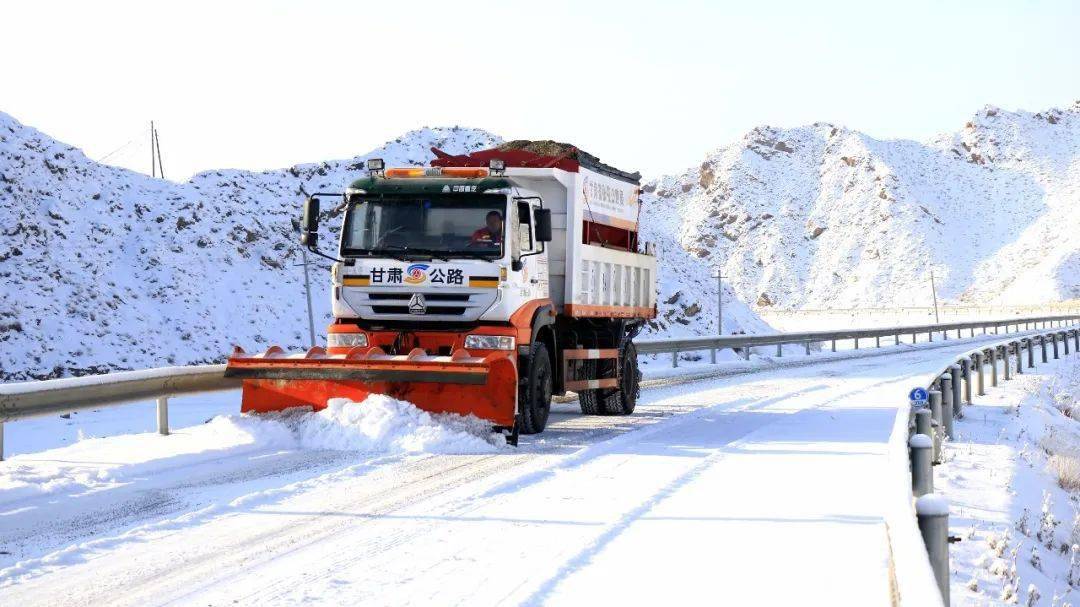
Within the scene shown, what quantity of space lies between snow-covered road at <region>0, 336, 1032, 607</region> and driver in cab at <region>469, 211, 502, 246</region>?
2168 millimetres

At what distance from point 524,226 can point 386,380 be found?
8.00 ft

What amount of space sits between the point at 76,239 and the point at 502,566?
3027 cm

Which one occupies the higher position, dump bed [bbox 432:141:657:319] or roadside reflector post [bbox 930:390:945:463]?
dump bed [bbox 432:141:657:319]

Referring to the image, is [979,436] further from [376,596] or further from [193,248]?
[193,248]

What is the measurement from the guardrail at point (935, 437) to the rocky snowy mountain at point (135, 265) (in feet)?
46.4

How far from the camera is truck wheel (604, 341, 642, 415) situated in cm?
1570

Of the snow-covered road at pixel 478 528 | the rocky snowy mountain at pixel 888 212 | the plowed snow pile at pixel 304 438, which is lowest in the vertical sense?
the snow-covered road at pixel 478 528

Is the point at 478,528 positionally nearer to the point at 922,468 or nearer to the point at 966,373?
the point at 922,468

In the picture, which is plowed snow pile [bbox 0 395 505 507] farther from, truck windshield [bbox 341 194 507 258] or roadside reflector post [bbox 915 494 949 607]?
roadside reflector post [bbox 915 494 949 607]

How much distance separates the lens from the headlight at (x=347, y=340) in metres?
12.2

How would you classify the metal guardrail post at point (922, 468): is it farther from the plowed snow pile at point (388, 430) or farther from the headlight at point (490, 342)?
the headlight at point (490, 342)

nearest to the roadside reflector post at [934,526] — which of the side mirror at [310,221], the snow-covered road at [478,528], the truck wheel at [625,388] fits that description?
the snow-covered road at [478,528]

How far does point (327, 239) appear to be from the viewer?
41688mm

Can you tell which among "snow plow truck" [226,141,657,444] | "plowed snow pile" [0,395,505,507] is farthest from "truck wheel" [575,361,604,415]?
"plowed snow pile" [0,395,505,507]
